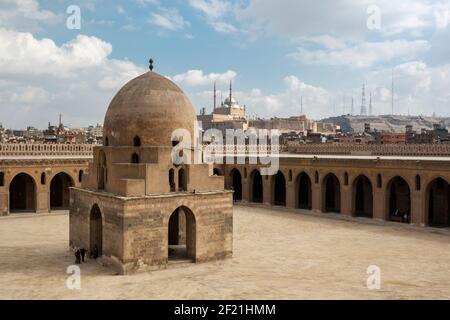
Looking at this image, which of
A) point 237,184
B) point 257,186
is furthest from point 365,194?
point 237,184

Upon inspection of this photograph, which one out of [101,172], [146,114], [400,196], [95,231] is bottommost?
[95,231]

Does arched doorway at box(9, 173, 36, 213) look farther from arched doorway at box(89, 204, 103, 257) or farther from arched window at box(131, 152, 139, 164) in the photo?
arched window at box(131, 152, 139, 164)

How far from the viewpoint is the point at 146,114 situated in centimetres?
1725

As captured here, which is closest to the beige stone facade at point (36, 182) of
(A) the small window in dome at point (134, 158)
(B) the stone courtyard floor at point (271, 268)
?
(B) the stone courtyard floor at point (271, 268)

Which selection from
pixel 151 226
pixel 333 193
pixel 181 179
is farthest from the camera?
pixel 333 193

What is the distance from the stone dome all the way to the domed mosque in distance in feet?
0.12

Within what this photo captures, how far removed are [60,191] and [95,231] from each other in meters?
18.8

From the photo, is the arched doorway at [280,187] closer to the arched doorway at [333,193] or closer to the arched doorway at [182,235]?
the arched doorway at [333,193]

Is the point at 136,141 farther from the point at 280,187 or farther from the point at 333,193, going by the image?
the point at 280,187

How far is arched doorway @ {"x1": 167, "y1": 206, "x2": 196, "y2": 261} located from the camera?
1742cm

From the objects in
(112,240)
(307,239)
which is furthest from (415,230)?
(112,240)

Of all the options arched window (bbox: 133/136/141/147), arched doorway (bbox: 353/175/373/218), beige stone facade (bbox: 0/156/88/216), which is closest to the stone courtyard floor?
arched window (bbox: 133/136/141/147)

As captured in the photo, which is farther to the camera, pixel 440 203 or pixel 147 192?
pixel 440 203

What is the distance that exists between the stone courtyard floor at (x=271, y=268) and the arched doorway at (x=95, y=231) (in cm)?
84
